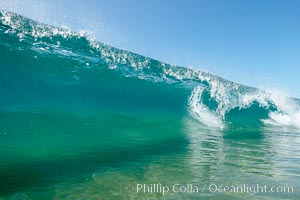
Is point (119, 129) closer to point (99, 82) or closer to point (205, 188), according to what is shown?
point (99, 82)

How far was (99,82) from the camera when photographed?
15406 millimetres

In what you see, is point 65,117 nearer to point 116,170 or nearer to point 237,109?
point 116,170

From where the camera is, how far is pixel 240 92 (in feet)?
79.4

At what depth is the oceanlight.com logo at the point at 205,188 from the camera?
3.82 metres

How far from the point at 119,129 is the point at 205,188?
662cm

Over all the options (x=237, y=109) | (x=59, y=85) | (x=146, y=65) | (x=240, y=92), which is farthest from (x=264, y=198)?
(x=240, y=92)

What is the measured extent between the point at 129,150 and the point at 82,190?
3.36 metres

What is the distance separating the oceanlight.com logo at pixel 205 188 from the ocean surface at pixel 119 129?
0.04ft

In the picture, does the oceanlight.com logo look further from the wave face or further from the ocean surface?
the wave face

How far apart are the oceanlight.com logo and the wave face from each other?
716 cm

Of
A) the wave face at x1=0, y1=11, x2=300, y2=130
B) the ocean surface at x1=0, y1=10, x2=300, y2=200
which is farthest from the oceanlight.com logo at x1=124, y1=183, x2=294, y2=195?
the wave face at x1=0, y1=11, x2=300, y2=130

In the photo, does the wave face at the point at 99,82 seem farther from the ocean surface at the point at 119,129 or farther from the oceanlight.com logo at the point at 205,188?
the oceanlight.com logo at the point at 205,188

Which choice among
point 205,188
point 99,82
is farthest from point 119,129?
point 205,188

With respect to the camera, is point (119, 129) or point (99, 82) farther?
point (99, 82)
